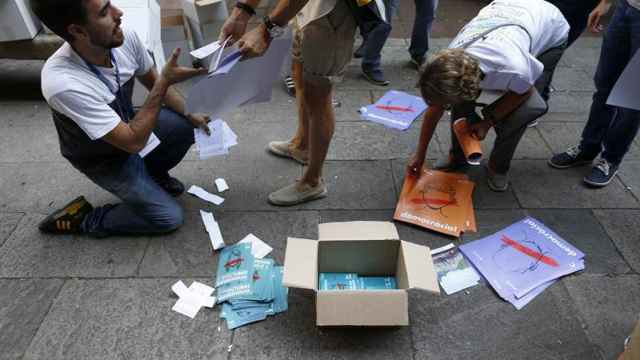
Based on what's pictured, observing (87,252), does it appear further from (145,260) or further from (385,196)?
(385,196)

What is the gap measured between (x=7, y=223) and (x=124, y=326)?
1071 millimetres

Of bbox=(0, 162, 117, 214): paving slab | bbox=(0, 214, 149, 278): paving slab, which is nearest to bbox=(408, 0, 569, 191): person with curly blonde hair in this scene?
bbox=(0, 214, 149, 278): paving slab

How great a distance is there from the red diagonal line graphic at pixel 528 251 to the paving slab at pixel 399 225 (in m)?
0.27

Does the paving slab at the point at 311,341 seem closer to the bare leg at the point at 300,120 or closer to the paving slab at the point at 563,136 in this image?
the bare leg at the point at 300,120

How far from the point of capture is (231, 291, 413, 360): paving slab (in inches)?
66.7

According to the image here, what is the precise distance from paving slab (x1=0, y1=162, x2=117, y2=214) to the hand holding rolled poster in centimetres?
197

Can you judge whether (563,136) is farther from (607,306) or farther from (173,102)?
(173,102)

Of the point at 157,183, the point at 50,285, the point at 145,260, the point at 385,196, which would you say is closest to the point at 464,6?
the point at 385,196

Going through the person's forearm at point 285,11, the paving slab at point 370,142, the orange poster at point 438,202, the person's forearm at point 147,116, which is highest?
the person's forearm at point 285,11

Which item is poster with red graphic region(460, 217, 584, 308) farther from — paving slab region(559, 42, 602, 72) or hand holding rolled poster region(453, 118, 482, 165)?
paving slab region(559, 42, 602, 72)

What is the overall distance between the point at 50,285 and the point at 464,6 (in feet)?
16.9

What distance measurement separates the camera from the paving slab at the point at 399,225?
2.17 meters

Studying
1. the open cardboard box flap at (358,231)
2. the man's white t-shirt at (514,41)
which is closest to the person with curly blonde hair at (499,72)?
the man's white t-shirt at (514,41)

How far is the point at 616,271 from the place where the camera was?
2.00 metres
